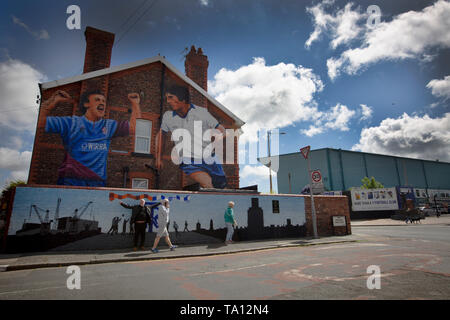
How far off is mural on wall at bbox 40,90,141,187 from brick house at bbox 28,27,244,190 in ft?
0.61

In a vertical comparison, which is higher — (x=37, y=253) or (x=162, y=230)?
(x=162, y=230)

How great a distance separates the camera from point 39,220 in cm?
870

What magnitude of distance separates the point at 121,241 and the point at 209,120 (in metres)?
9.63

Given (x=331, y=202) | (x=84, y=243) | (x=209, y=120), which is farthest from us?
(x=209, y=120)

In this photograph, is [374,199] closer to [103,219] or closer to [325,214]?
[325,214]

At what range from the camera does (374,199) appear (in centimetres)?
3531

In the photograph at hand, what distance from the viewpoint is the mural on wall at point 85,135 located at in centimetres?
1220

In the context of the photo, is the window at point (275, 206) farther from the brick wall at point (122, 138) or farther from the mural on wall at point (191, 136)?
the mural on wall at point (191, 136)

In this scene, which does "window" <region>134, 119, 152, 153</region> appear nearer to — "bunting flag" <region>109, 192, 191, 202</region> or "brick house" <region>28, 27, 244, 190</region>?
"brick house" <region>28, 27, 244, 190</region>

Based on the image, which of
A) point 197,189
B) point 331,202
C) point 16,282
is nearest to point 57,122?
point 197,189

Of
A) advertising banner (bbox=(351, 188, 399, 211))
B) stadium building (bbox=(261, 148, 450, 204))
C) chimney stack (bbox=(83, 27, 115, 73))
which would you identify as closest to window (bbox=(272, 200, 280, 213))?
chimney stack (bbox=(83, 27, 115, 73))

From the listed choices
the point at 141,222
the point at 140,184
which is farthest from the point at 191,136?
the point at 141,222

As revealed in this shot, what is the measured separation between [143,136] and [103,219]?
613 cm

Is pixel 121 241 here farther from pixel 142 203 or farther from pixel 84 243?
pixel 142 203
